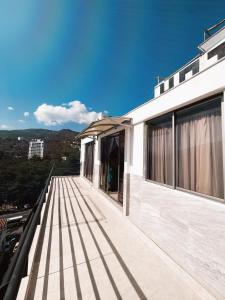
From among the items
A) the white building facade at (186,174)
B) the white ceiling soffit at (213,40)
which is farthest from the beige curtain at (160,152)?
the white ceiling soffit at (213,40)

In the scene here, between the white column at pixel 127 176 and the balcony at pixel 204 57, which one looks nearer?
Answer: the white column at pixel 127 176

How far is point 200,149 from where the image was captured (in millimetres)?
2713

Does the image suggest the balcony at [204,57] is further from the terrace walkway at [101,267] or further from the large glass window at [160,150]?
the terrace walkway at [101,267]

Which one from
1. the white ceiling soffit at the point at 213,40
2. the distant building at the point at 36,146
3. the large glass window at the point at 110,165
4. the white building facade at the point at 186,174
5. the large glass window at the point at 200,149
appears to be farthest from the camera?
the distant building at the point at 36,146

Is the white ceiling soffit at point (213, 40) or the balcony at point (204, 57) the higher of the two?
the white ceiling soffit at point (213, 40)

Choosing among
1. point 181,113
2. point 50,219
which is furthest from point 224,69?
point 50,219

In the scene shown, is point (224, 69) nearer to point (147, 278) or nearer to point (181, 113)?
point (181, 113)

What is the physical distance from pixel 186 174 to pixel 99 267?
2229 millimetres

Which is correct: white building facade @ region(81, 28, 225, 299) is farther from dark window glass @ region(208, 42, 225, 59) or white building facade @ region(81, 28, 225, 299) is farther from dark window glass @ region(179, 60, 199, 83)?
dark window glass @ region(208, 42, 225, 59)

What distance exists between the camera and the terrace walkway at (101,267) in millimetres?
2333

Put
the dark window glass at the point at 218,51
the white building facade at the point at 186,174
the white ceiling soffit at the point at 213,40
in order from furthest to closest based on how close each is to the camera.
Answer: the white ceiling soffit at the point at 213,40
the dark window glass at the point at 218,51
the white building facade at the point at 186,174

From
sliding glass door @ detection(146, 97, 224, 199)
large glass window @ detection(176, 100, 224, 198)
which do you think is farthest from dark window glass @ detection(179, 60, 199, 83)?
large glass window @ detection(176, 100, 224, 198)

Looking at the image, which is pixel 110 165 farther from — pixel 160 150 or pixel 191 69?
pixel 191 69

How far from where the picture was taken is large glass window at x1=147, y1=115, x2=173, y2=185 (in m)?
3.46
